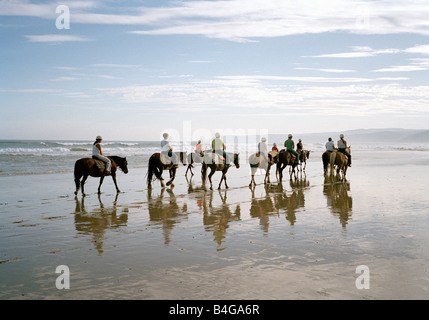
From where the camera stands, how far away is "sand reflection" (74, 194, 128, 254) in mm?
8297

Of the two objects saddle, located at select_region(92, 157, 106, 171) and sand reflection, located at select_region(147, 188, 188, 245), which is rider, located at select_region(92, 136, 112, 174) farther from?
sand reflection, located at select_region(147, 188, 188, 245)

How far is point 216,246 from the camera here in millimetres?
7387

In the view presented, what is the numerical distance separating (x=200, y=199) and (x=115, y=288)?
28.0 ft

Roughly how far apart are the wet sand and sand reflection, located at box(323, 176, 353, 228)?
0.06 m

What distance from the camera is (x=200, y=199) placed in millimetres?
13820

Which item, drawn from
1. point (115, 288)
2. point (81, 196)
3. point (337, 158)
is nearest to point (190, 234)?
point (115, 288)

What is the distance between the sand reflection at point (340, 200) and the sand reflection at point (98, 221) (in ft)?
18.4

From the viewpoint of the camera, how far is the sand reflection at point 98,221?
27.2 feet

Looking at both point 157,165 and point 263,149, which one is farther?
point 263,149

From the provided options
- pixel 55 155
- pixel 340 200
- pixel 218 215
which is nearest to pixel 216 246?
pixel 218 215

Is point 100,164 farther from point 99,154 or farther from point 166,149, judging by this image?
point 166,149

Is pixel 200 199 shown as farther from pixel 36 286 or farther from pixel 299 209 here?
pixel 36 286

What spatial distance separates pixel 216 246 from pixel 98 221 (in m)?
4.01
